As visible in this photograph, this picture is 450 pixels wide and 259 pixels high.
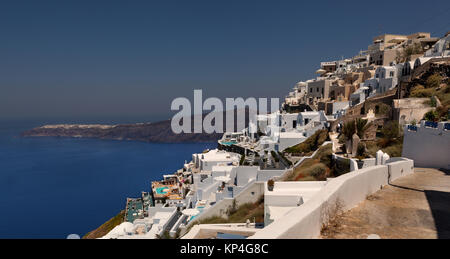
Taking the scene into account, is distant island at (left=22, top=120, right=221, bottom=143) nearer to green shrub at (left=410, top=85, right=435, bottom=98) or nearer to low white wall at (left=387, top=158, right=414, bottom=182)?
green shrub at (left=410, top=85, right=435, bottom=98)

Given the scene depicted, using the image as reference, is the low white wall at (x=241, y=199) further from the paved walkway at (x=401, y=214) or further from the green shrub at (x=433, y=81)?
the green shrub at (x=433, y=81)

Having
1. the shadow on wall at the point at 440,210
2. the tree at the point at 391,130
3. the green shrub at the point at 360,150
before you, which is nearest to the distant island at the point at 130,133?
the tree at the point at 391,130

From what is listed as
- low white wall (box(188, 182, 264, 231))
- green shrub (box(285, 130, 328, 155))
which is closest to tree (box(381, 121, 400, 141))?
green shrub (box(285, 130, 328, 155))

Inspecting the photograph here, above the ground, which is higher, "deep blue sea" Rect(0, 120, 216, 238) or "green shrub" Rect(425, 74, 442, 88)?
"green shrub" Rect(425, 74, 442, 88)

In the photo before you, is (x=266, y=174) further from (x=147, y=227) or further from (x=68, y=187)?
(x=68, y=187)

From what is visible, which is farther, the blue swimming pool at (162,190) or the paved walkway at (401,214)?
the blue swimming pool at (162,190)

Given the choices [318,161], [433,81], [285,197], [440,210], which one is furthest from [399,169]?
[433,81]

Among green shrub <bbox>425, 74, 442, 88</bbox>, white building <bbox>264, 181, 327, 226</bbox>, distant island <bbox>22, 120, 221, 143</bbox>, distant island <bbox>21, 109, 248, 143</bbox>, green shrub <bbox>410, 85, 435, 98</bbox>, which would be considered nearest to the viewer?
white building <bbox>264, 181, 327, 226</bbox>
